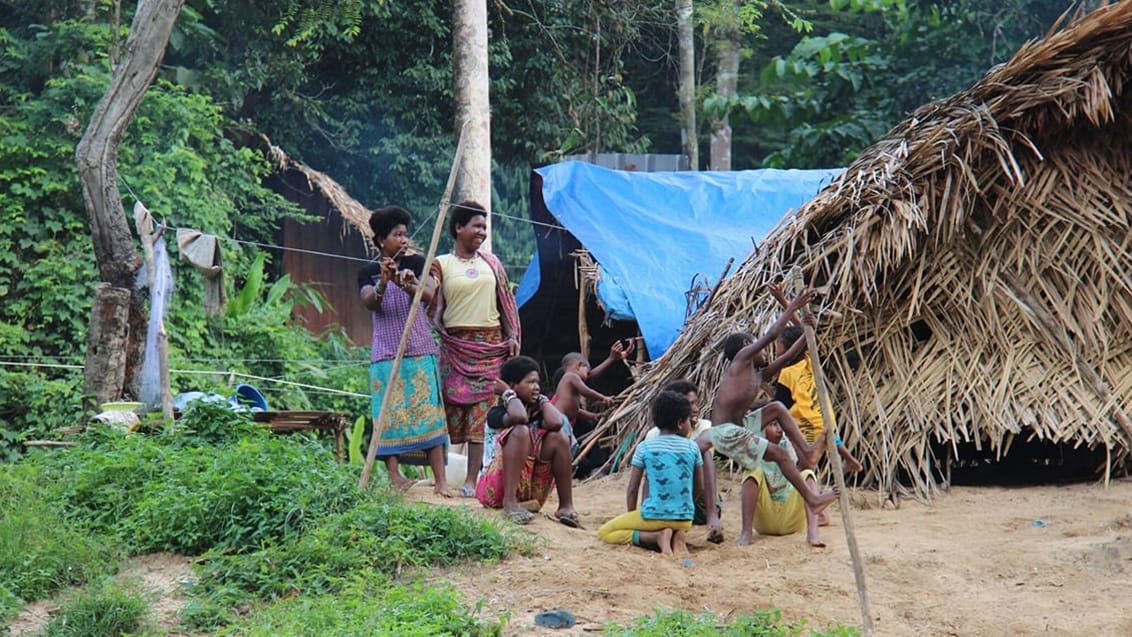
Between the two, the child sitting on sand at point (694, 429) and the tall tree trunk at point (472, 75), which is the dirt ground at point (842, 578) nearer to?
the child sitting on sand at point (694, 429)

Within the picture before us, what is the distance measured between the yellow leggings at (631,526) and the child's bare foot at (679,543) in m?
0.04

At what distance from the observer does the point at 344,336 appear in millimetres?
13469

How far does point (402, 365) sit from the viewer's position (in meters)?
6.36

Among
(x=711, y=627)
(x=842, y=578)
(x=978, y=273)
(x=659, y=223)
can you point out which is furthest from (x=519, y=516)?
(x=659, y=223)

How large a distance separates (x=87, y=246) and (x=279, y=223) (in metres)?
3.53

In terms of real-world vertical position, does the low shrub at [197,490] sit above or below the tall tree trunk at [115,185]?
below

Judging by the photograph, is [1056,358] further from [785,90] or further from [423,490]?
[785,90]

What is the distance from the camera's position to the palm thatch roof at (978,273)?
286 inches

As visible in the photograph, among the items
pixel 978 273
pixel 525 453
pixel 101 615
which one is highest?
pixel 978 273

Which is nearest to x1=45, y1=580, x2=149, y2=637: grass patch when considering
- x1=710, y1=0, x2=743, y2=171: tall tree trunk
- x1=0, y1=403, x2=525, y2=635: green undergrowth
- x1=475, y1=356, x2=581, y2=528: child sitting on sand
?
x1=0, y1=403, x2=525, y2=635: green undergrowth

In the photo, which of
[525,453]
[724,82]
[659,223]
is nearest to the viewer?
[525,453]

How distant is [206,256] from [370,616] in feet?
12.4

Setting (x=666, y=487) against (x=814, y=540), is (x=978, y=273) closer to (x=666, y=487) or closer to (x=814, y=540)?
(x=814, y=540)

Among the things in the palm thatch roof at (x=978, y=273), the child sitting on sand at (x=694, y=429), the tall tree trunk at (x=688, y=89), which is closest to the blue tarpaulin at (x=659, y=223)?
the palm thatch roof at (x=978, y=273)
